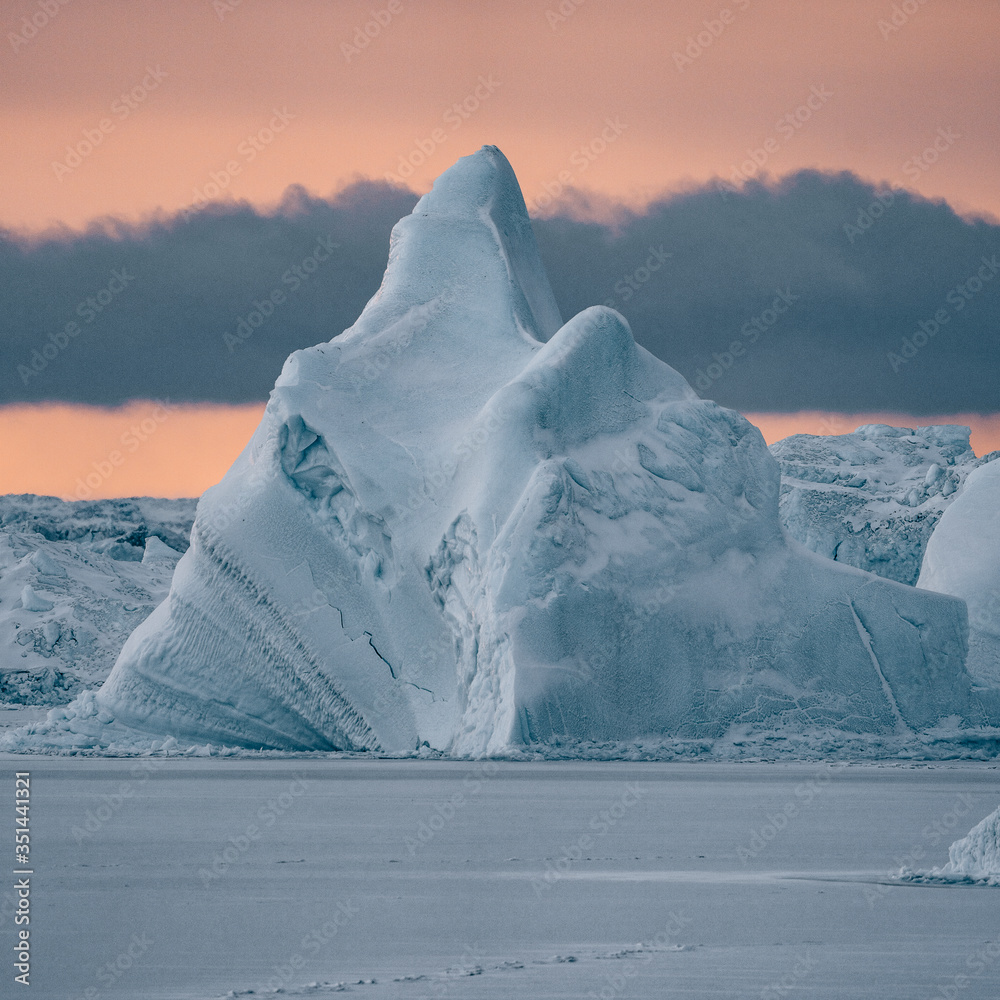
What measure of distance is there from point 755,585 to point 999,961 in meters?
16.5

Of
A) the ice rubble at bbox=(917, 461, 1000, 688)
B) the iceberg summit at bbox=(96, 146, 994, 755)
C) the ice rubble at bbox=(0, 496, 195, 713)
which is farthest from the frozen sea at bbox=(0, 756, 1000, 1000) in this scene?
the ice rubble at bbox=(0, 496, 195, 713)

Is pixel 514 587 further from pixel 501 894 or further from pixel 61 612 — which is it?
pixel 61 612

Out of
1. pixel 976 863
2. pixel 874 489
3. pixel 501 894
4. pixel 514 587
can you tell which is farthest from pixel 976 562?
pixel 501 894

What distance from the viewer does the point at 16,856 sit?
35.8ft

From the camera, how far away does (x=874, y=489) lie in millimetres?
48750

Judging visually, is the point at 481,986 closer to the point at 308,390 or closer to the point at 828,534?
the point at 308,390

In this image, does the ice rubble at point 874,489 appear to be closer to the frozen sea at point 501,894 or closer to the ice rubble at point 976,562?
the ice rubble at point 976,562

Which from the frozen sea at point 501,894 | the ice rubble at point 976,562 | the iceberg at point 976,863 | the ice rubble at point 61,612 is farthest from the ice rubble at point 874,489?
the iceberg at point 976,863

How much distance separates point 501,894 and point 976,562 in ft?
78.1

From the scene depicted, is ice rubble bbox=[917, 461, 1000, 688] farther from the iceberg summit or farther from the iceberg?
the iceberg

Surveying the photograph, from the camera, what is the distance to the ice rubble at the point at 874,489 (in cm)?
4341

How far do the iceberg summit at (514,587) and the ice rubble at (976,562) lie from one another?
5.02 metres

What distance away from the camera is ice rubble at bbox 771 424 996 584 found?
142ft

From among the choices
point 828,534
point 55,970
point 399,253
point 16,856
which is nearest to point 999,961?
point 55,970
